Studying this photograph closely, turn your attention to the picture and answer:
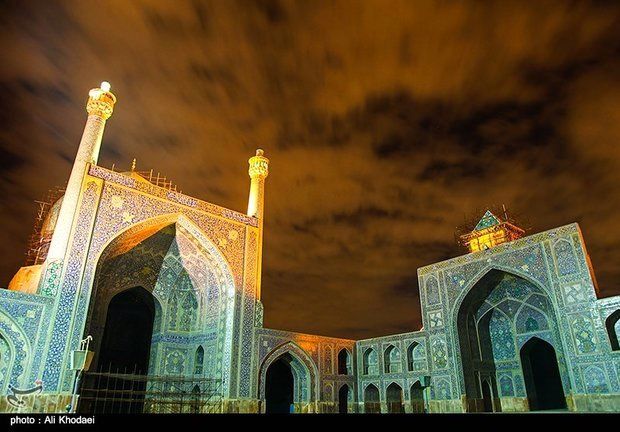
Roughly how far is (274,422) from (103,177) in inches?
526

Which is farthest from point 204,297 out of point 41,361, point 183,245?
point 41,361

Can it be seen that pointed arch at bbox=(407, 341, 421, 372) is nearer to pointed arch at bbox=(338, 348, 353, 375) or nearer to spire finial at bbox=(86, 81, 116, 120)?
pointed arch at bbox=(338, 348, 353, 375)

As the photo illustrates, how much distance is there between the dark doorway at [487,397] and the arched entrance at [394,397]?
3.51m

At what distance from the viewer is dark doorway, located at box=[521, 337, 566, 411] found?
1517 cm

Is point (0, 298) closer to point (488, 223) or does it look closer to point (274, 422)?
point (274, 422)

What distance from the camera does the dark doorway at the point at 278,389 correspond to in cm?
1900

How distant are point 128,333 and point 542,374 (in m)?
15.6

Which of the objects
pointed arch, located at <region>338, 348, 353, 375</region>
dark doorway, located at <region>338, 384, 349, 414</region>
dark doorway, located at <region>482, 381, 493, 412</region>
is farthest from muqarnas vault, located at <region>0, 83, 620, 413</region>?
pointed arch, located at <region>338, 348, 353, 375</region>

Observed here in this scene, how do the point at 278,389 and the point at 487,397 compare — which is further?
the point at 278,389

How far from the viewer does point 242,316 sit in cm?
1535

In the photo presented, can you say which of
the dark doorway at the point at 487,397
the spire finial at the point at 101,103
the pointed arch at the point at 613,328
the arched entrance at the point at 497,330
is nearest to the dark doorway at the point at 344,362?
the arched entrance at the point at 497,330

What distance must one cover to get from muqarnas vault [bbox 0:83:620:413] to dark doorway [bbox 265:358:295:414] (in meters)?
1.14

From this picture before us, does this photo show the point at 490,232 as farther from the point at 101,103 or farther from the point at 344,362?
the point at 101,103

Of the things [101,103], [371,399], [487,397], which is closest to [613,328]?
[487,397]
